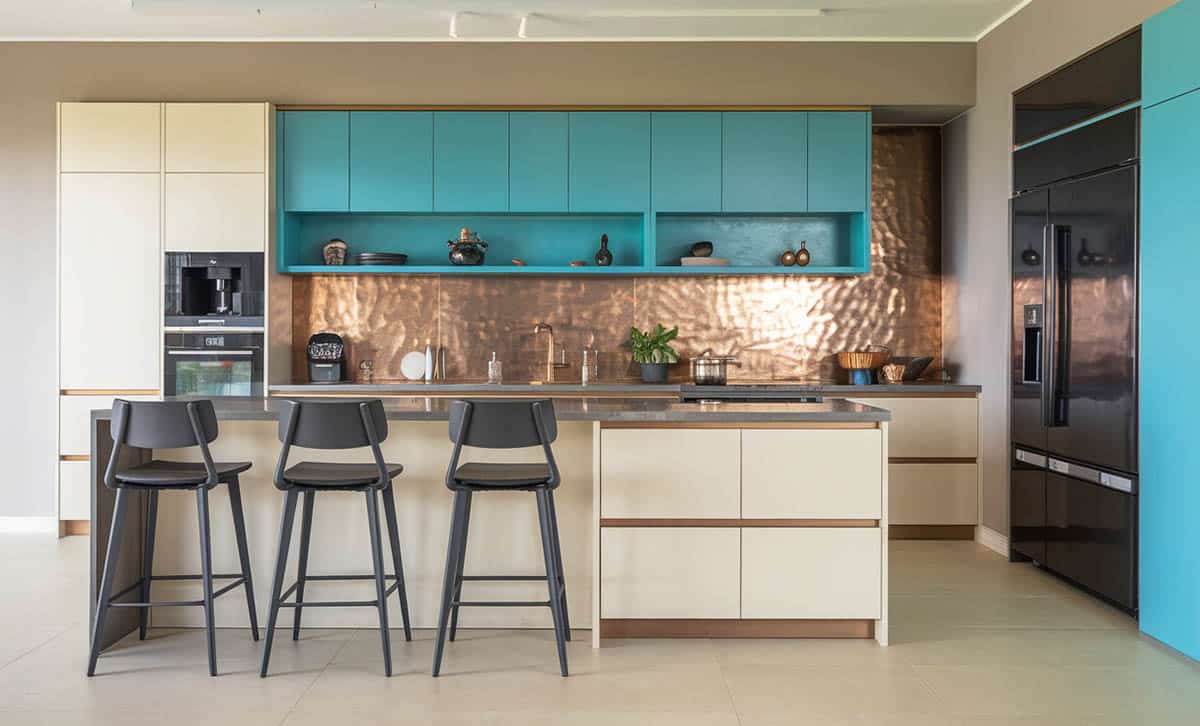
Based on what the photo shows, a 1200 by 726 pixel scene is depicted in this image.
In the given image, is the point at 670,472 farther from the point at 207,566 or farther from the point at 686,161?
the point at 686,161

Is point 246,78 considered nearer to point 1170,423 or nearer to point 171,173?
point 171,173

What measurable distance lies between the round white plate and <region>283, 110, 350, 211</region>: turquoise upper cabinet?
1.05m

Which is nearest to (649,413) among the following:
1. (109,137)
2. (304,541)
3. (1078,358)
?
(304,541)

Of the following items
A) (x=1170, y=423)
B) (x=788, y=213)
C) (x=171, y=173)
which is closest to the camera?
(x=1170, y=423)

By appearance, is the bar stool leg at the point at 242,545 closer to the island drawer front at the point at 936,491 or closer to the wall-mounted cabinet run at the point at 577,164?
the wall-mounted cabinet run at the point at 577,164

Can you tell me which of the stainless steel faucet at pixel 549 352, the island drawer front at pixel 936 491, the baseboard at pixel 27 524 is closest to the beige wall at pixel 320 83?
the baseboard at pixel 27 524

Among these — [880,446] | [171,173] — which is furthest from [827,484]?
[171,173]

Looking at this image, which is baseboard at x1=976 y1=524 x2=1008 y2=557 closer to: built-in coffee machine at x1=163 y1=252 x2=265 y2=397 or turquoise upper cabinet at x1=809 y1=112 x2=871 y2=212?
turquoise upper cabinet at x1=809 y1=112 x2=871 y2=212

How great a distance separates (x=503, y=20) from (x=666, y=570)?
3.45 meters

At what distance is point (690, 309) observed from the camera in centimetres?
635

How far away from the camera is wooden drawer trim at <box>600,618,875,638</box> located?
3.77 metres

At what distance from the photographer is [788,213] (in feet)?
19.9

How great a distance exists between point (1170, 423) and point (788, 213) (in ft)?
9.42

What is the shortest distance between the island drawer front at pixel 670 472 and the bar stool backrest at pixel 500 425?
1.46 feet
